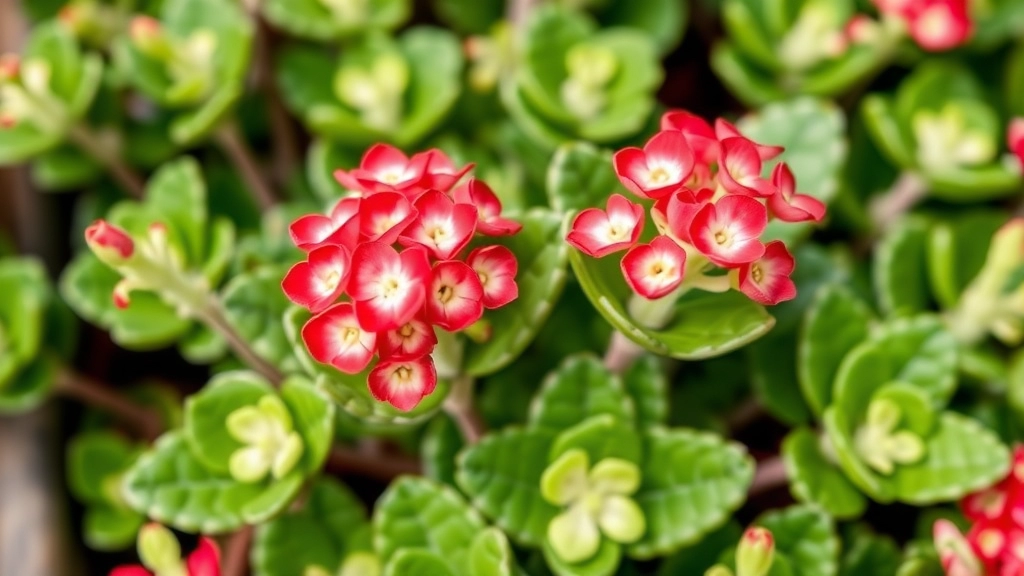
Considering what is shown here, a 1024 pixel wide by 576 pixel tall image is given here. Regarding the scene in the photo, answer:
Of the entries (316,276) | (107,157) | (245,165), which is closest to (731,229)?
(316,276)

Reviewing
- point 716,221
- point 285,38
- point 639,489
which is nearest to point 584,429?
point 639,489

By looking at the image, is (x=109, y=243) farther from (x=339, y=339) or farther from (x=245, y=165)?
(x=245, y=165)

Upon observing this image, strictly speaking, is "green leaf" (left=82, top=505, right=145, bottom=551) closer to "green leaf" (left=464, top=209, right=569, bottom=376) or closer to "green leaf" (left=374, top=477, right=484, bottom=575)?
"green leaf" (left=374, top=477, right=484, bottom=575)

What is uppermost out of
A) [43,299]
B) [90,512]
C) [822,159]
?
[822,159]

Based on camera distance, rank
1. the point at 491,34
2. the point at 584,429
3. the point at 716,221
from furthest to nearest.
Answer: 1. the point at 491,34
2. the point at 584,429
3. the point at 716,221

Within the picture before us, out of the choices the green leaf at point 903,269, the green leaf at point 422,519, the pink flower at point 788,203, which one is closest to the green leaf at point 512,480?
the green leaf at point 422,519

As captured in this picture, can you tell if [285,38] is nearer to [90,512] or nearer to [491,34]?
[491,34]
